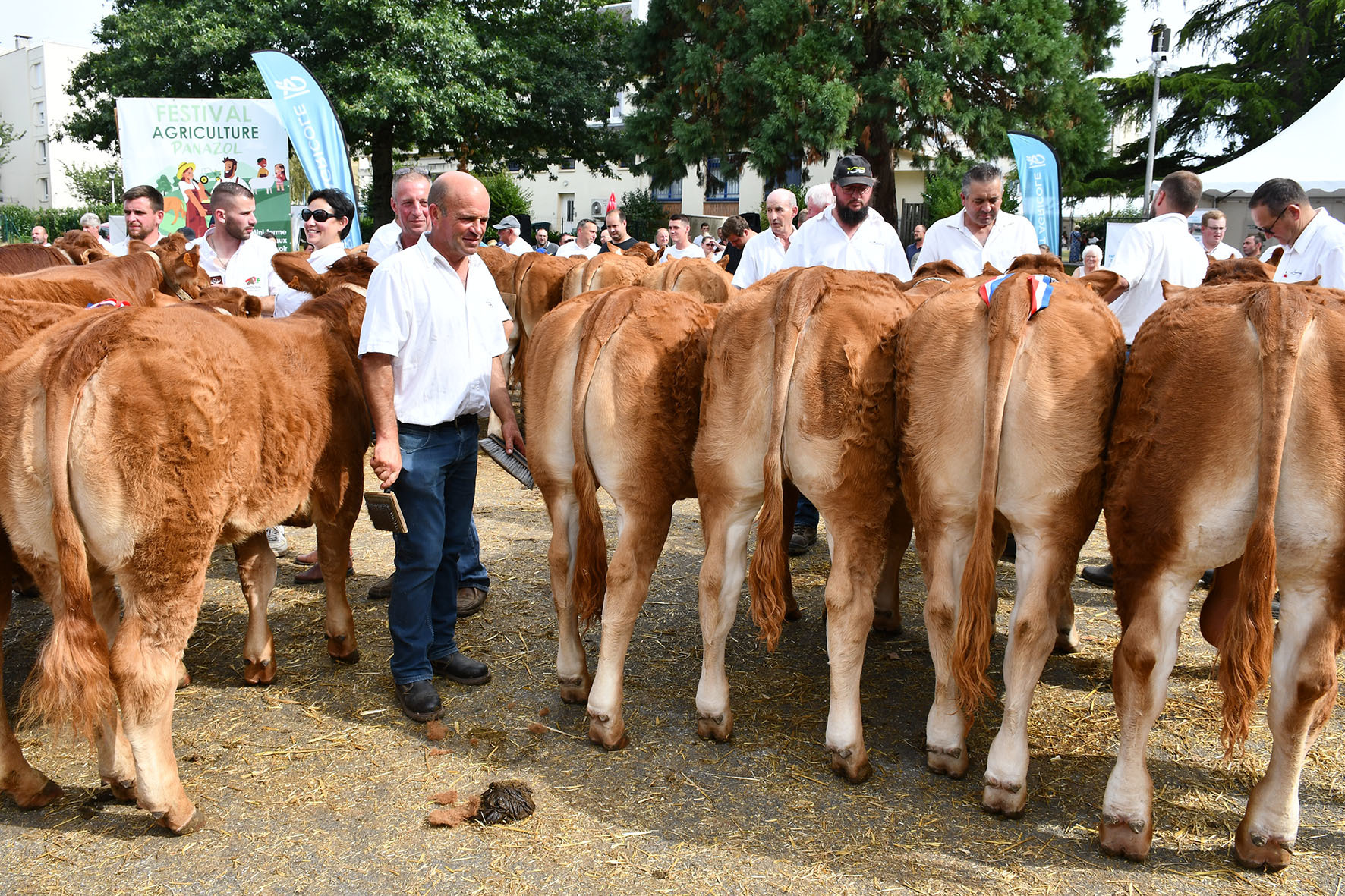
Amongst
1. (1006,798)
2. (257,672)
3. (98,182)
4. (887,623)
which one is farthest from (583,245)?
(98,182)

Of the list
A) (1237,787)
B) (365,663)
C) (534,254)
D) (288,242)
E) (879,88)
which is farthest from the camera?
(879,88)

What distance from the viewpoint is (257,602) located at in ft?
14.4

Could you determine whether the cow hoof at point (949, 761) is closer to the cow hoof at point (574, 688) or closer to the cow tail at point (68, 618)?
the cow hoof at point (574, 688)

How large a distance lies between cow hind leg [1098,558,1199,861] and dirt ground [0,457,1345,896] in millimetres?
102

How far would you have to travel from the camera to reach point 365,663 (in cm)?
459

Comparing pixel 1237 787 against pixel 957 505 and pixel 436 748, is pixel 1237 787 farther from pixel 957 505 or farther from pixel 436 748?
pixel 436 748

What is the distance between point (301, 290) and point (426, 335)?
73.4 inches

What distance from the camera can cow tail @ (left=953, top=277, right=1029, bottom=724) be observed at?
3178 millimetres

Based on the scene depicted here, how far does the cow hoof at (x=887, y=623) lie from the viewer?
4953 millimetres

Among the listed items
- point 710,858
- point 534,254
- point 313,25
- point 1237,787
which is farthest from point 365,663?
point 313,25

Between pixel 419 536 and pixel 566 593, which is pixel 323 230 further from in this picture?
pixel 566 593

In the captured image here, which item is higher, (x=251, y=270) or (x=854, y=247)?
(x=854, y=247)

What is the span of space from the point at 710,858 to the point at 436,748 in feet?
4.27

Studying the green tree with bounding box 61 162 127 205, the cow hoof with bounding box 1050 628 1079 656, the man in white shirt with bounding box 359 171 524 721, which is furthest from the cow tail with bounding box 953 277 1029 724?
the green tree with bounding box 61 162 127 205
